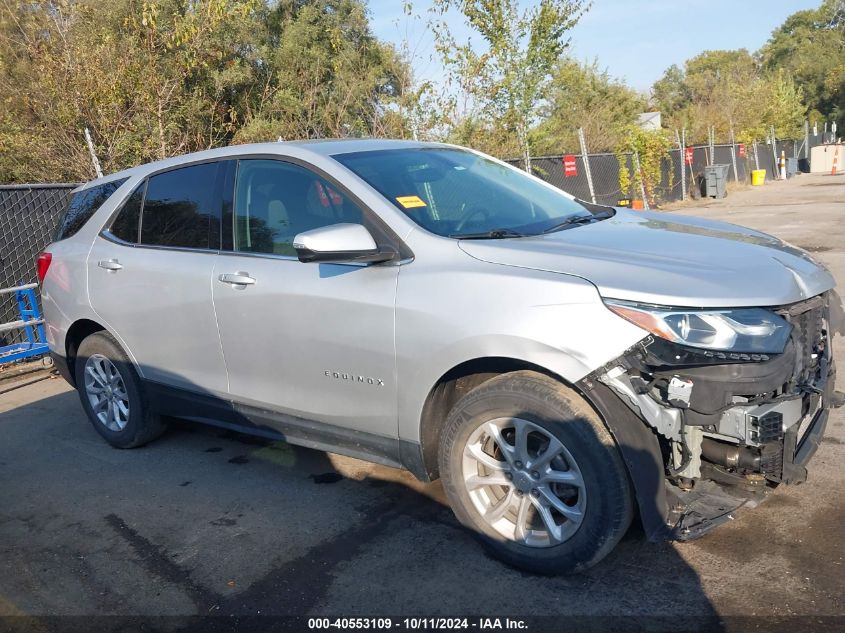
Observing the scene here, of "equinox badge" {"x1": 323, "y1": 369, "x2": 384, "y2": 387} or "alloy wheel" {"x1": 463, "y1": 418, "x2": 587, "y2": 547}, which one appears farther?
"equinox badge" {"x1": 323, "y1": 369, "x2": 384, "y2": 387}

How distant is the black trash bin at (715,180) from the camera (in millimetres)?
24234

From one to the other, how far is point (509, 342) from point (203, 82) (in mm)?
13168

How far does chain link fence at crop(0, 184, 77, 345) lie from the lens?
809 cm

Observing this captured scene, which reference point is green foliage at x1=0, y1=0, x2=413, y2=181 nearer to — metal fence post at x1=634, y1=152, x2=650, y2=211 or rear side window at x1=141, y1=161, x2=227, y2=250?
rear side window at x1=141, y1=161, x2=227, y2=250

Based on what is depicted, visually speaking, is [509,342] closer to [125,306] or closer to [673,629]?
[673,629]

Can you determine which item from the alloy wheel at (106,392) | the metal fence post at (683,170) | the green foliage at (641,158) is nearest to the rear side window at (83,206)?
the alloy wheel at (106,392)

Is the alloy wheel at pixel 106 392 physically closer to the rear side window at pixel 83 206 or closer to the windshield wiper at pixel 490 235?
the rear side window at pixel 83 206

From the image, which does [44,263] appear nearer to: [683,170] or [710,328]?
[710,328]

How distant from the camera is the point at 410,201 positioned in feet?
12.3

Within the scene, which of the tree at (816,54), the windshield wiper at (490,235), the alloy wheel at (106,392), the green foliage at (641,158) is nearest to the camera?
the windshield wiper at (490,235)

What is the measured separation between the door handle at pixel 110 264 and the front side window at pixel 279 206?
1.09 metres

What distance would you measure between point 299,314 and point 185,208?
1.33m

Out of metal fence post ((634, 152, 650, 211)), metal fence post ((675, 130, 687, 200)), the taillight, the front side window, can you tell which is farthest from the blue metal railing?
metal fence post ((675, 130, 687, 200))

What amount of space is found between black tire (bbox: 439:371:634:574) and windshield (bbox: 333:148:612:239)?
0.83m
